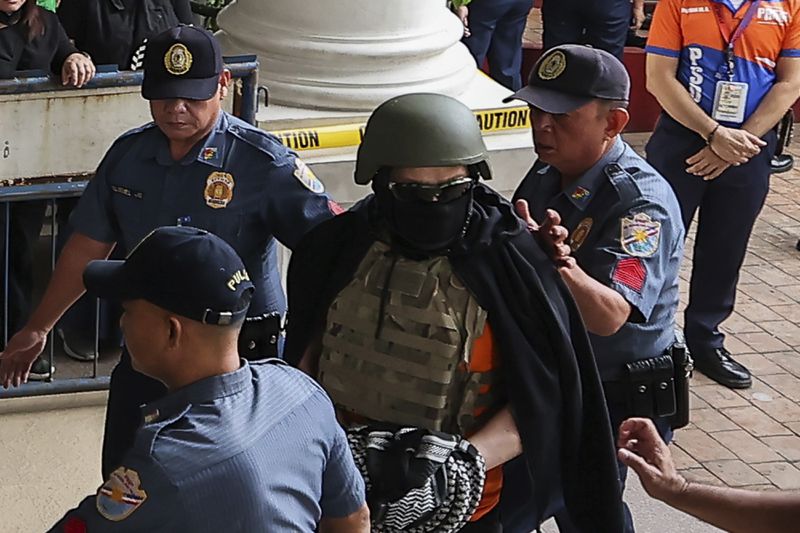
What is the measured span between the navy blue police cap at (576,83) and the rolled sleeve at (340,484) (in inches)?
54.5

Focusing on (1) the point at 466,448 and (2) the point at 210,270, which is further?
(1) the point at 466,448

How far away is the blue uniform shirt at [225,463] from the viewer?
244 cm

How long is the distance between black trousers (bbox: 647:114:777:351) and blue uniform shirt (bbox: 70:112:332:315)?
271 centimetres

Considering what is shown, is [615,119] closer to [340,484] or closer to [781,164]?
[340,484]

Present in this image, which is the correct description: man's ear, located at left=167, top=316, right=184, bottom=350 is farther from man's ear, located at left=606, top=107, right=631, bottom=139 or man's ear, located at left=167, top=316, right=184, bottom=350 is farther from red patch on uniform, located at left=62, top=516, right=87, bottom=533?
man's ear, located at left=606, top=107, right=631, bottom=139

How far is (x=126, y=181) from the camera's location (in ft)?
13.7

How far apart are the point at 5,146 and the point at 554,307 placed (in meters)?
2.81

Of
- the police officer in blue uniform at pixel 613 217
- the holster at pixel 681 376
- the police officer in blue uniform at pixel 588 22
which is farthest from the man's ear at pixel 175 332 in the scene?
the police officer in blue uniform at pixel 588 22

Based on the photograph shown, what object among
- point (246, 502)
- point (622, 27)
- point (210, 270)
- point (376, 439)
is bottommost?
point (622, 27)

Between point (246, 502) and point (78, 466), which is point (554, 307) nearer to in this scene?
point (246, 502)

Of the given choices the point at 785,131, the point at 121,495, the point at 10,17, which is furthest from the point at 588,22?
the point at 121,495

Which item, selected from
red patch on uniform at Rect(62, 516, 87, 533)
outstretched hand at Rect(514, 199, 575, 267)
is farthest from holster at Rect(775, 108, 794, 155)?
red patch on uniform at Rect(62, 516, 87, 533)

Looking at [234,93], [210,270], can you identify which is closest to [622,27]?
[234,93]

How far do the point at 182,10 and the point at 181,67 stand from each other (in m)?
2.38
